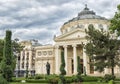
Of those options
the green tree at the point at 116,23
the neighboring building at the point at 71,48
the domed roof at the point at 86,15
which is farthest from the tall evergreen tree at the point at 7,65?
the domed roof at the point at 86,15

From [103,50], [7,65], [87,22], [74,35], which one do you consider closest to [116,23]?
[103,50]

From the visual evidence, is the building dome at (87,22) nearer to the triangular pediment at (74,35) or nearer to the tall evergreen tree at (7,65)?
the triangular pediment at (74,35)

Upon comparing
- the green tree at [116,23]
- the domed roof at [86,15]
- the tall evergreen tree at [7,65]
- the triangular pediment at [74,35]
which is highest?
the domed roof at [86,15]

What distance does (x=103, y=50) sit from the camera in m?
43.0

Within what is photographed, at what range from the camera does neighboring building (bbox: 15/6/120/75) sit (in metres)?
75.4

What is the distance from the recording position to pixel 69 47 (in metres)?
80.4

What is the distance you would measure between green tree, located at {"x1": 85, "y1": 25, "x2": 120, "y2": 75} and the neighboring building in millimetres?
23307

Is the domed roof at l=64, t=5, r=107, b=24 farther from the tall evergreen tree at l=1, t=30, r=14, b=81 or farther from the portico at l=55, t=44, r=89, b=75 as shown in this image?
the tall evergreen tree at l=1, t=30, r=14, b=81

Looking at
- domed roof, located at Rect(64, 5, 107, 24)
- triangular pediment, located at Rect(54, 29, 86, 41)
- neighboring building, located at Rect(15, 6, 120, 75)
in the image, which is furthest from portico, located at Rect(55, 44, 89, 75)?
domed roof, located at Rect(64, 5, 107, 24)

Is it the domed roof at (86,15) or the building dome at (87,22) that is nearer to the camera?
the building dome at (87,22)

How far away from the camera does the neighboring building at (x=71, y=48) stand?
7538 centimetres

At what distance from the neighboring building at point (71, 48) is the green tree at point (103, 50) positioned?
2331cm

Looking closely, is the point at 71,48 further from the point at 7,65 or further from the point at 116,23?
the point at 7,65

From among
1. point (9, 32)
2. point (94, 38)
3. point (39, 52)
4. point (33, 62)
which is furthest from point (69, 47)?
point (9, 32)
